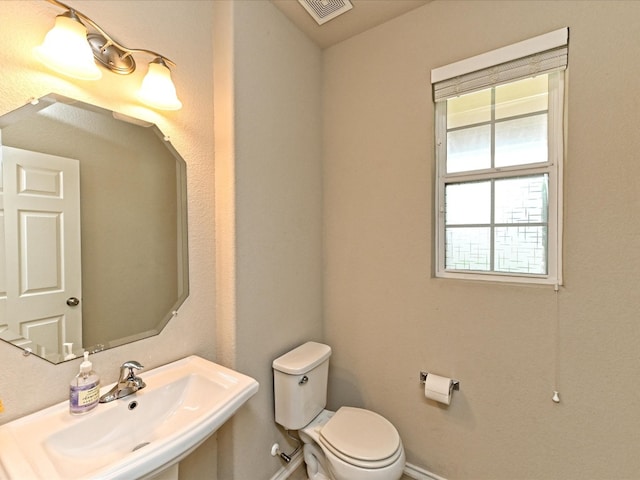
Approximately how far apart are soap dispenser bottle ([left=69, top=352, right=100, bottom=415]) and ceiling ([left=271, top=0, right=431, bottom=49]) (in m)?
1.89

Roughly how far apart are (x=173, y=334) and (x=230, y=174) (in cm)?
77

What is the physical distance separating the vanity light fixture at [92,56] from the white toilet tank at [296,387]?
52.5 inches

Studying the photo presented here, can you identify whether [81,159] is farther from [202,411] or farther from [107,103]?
[202,411]

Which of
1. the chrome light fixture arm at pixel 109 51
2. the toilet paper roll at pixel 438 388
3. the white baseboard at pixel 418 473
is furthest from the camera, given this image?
the white baseboard at pixel 418 473

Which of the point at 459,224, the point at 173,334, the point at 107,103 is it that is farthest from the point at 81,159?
the point at 459,224

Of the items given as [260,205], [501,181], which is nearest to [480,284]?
[501,181]

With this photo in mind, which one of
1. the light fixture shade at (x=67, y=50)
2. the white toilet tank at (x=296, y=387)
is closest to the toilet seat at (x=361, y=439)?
the white toilet tank at (x=296, y=387)

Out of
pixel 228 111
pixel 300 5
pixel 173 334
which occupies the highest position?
pixel 300 5

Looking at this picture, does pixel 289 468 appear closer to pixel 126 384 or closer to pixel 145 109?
pixel 126 384

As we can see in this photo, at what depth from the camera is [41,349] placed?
0.91 metres

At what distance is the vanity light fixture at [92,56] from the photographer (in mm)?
880

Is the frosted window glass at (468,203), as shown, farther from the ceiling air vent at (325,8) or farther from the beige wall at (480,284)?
the ceiling air vent at (325,8)

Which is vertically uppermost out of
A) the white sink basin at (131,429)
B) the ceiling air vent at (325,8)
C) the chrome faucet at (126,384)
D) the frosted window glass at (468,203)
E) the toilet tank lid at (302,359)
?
the ceiling air vent at (325,8)

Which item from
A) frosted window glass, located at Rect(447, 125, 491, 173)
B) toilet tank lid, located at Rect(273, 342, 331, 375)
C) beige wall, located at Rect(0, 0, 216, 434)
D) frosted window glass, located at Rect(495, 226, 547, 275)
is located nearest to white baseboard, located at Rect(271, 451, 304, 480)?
toilet tank lid, located at Rect(273, 342, 331, 375)
